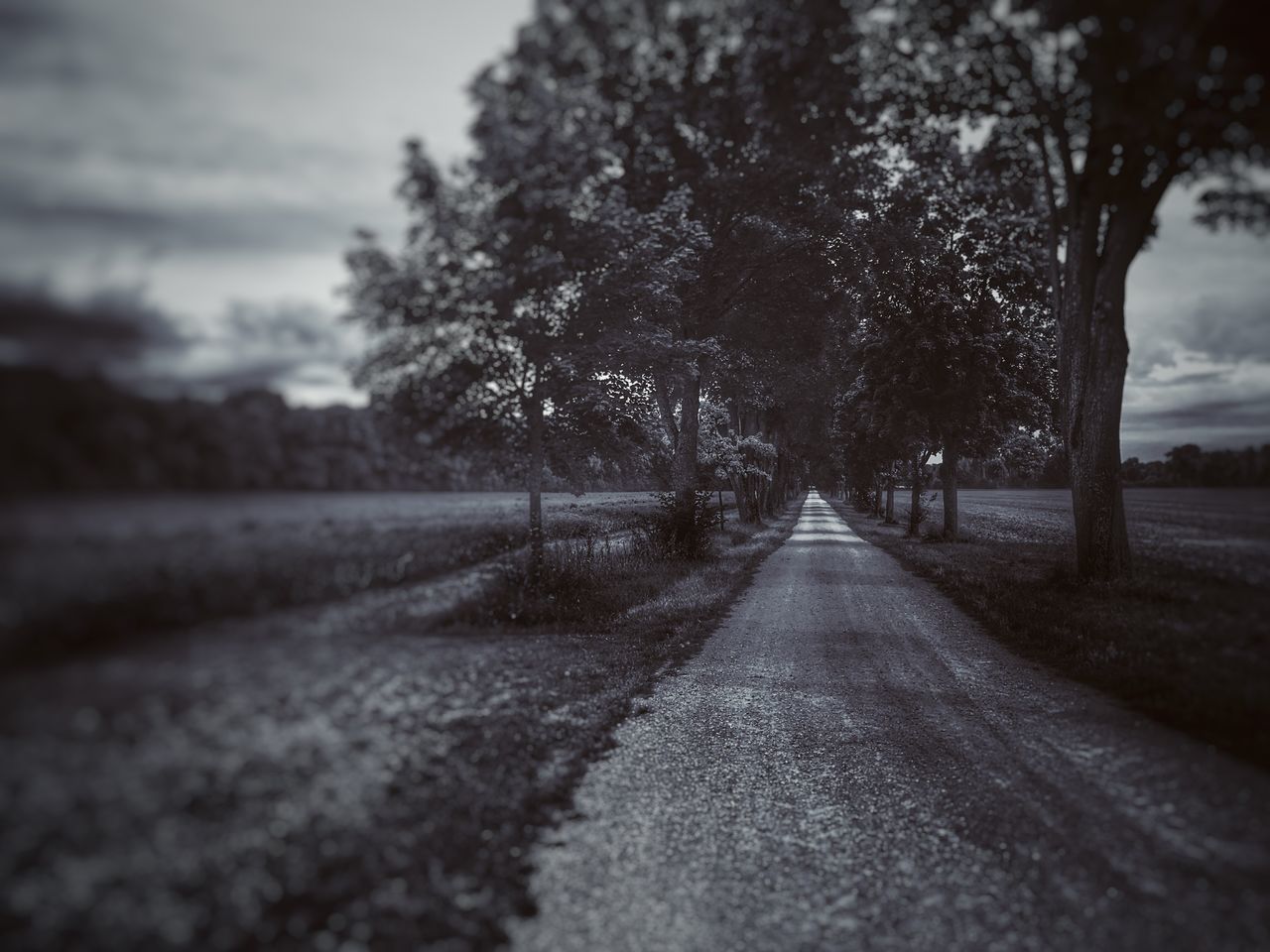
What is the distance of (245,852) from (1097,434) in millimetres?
8910

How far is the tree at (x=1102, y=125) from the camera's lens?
341 centimetres

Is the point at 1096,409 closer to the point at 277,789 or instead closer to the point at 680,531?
the point at 277,789

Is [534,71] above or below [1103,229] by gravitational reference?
above

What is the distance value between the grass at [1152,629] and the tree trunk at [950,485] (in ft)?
36.3

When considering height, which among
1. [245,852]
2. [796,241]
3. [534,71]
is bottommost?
[245,852]

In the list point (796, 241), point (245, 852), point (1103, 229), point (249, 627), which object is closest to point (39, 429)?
point (249, 627)

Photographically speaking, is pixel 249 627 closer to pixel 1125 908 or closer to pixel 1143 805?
pixel 1125 908

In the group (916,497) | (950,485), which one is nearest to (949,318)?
(950,485)

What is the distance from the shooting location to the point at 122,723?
2213mm

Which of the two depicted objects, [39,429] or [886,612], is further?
[886,612]

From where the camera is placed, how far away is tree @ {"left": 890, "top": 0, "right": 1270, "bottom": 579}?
11.2 ft

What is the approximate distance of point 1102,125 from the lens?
4.46 meters

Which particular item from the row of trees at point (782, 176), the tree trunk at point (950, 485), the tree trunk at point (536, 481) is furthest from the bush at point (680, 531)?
the tree trunk at point (950, 485)

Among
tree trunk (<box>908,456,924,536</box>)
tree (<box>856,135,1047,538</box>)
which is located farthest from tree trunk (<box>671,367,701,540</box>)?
tree trunk (<box>908,456,924,536</box>)
